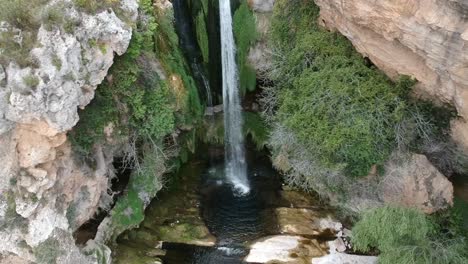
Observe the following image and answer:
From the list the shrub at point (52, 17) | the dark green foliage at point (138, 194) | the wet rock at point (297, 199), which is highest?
the shrub at point (52, 17)

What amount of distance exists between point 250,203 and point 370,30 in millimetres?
7185

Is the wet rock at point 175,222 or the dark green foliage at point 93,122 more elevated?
the dark green foliage at point 93,122

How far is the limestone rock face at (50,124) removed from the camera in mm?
10445

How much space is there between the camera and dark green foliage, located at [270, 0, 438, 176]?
13.4 m

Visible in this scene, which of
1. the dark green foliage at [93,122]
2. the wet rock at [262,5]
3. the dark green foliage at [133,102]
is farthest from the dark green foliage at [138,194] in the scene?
the wet rock at [262,5]

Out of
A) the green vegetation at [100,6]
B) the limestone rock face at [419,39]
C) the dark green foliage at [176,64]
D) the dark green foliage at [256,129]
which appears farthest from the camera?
the dark green foliage at [256,129]

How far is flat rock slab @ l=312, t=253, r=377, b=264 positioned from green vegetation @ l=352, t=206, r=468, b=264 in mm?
1748

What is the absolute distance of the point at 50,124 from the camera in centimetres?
1079

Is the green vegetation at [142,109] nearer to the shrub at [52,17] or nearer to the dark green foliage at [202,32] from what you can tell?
the shrub at [52,17]

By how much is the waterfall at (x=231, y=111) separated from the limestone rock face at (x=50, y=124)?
5.67 metres

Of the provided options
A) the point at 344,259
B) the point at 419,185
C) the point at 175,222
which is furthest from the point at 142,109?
the point at 419,185

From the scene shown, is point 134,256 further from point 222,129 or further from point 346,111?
point 346,111

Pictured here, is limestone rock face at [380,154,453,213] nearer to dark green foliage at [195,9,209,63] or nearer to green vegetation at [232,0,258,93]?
green vegetation at [232,0,258,93]

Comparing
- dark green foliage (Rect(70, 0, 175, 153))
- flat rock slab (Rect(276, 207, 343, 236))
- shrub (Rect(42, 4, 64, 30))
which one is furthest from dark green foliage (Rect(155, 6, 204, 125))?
flat rock slab (Rect(276, 207, 343, 236))
